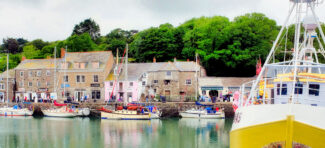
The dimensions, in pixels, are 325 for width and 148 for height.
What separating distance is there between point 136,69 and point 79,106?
11578mm

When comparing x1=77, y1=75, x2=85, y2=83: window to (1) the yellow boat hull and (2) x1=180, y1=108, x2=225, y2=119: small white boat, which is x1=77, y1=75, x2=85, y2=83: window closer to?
(2) x1=180, y1=108, x2=225, y2=119: small white boat

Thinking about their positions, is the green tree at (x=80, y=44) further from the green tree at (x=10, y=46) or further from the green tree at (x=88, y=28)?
the green tree at (x=10, y=46)

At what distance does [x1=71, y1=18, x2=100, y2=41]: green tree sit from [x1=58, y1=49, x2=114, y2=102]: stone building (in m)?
35.4

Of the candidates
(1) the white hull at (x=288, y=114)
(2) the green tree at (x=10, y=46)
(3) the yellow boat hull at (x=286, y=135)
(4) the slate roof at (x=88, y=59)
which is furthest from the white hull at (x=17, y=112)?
(2) the green tree at (x=10, y=46)

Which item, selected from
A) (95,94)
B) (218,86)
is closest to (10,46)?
(95,94)

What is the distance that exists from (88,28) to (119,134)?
6612 centimetres

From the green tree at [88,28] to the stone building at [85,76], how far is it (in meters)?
35.4

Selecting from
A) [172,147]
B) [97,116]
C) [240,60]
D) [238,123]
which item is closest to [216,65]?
[240,60]

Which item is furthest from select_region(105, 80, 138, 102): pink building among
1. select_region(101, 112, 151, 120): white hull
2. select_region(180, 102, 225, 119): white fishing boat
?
select_region(180, 102, 225, 119): white fishing boat

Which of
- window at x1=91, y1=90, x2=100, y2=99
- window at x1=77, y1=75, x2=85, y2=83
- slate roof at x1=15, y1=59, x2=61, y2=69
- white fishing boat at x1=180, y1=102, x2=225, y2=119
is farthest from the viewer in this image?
slate roof at x1=15, y1=59, x2=61, y2=69

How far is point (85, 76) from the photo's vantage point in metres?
57.8

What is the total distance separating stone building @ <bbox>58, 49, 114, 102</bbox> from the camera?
5709 cm

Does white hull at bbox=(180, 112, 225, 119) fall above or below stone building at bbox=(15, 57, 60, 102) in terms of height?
below

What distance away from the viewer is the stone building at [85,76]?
57094 mm
